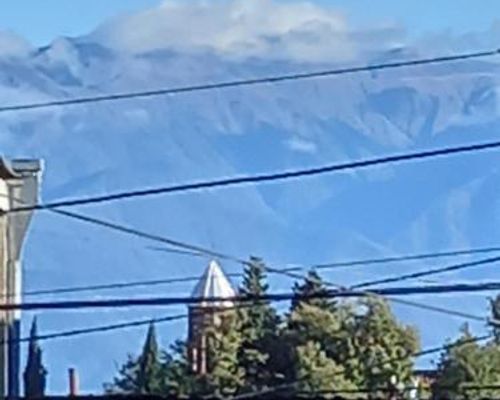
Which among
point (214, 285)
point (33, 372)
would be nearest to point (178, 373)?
point (214, 285)

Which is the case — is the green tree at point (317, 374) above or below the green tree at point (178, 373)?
below

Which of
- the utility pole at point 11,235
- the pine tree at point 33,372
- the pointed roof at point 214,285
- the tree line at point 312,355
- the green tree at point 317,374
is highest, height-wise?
the tree line at point 312,355

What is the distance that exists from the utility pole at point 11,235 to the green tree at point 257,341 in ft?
91.9

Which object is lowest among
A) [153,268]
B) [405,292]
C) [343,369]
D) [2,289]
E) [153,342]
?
[405,292]

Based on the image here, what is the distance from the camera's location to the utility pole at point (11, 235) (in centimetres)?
2028

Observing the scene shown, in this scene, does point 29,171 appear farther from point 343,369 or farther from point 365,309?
point 365,309

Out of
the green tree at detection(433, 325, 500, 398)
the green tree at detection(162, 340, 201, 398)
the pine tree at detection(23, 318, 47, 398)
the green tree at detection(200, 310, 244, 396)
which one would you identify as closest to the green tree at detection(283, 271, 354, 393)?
the green tree at detection(200, 310, 244, 396)

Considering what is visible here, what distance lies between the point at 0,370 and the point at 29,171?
5.99 ft

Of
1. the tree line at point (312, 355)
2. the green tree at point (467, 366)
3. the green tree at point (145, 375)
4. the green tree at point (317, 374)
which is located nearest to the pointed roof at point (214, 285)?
the green tree at point (317, 374)

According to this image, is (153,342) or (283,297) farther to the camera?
(153,342)

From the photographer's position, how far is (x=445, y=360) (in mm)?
49219

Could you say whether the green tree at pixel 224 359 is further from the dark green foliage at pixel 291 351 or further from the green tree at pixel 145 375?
the green tree at pixel 145 375

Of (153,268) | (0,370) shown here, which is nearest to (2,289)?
(0,370)

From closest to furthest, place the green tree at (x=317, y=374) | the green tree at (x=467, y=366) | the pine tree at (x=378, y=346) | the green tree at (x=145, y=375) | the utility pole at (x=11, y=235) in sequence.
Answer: the utility pole at (x=11, y=235) < the green tree at (x=317, y=374) < the pine tree at (x=378, y=346) < the green tree at (x=467, y=366) < the green tree at (x=145, y=375)
